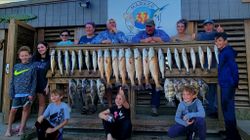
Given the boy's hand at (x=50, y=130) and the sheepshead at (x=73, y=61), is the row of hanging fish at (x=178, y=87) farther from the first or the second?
the boy's hand at (x=50, y=130)

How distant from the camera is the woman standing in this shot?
5.05m

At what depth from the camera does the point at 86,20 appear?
6766 mm

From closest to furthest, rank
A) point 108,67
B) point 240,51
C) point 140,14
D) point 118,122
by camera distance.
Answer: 1. point 118,122
2. point 108,67
3. point 240,51
4. point 140,14

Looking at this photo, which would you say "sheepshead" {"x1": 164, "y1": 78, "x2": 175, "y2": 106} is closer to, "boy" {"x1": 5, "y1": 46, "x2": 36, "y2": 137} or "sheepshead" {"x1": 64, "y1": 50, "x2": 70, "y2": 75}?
"sheepshead" {"x1": 64, "y1": 50, "x2": 70, "y2": 75}

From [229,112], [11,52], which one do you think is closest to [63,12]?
[11,52]

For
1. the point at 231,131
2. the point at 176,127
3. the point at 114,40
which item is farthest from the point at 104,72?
the point at 231,131

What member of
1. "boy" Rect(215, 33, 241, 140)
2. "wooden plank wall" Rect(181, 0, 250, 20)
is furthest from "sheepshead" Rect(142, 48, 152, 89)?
"wooden plank wall" Rect(181, 0, 250, 20)

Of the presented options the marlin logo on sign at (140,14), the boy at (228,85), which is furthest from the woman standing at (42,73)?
the boy at (228,85)

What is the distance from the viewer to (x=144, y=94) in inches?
255

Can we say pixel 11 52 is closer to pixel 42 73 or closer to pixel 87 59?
pixel 42 73

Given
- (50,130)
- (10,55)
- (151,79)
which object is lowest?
(50,130)

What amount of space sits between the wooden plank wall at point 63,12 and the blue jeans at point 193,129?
3598 millimetres

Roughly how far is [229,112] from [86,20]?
412 cm

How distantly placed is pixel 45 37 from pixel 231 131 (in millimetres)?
5104
